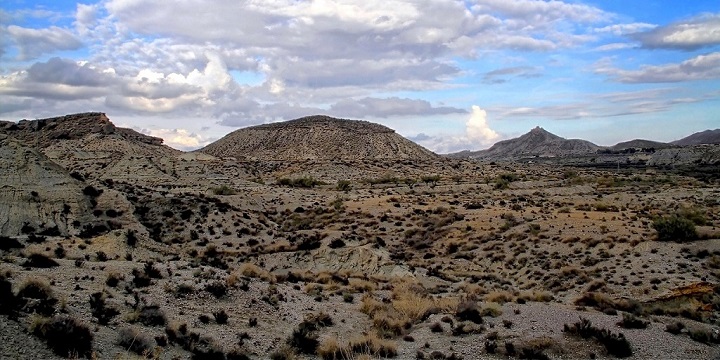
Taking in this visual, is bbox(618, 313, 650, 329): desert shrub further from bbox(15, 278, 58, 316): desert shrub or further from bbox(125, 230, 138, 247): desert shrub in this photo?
bbox(125, 230, 138, 247): desert shrub

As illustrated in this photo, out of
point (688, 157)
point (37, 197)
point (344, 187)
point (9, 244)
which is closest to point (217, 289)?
point (9, 244)

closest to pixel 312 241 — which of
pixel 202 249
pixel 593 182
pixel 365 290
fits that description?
pixel 202 249

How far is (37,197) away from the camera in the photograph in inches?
1455

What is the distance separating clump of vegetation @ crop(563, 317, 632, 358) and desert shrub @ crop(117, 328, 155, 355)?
12014mm

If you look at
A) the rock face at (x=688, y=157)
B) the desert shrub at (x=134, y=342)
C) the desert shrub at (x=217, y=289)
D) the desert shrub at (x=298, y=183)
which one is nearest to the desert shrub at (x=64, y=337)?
the desert shrub at (x=134, y=342)

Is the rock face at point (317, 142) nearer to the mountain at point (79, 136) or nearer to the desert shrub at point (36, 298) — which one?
the mountain at point (79, 136)

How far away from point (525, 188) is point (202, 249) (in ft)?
174

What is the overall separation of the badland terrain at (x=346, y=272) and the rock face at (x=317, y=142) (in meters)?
64.6

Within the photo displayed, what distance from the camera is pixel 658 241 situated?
31.1 m

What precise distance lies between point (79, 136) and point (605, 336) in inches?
4315

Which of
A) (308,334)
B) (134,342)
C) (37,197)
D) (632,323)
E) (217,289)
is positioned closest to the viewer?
(134,342)

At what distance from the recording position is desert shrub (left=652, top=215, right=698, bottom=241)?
3036 cm

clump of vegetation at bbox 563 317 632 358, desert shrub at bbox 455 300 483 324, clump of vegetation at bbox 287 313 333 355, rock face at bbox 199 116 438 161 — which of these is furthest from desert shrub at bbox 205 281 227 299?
rock face at bbox 199 116 438 161

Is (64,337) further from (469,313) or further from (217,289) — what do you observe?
(469,313)
